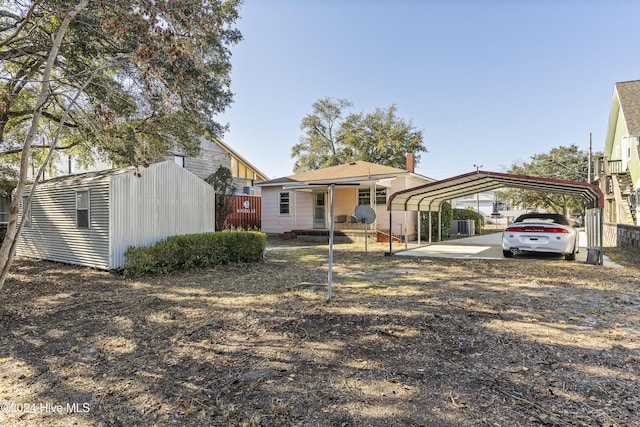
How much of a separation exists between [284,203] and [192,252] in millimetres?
11752

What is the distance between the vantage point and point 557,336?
388 centimetres

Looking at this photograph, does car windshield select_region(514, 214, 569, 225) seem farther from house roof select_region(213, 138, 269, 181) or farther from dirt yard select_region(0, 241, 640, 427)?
house roof select_region(213, 138, 269, 181)

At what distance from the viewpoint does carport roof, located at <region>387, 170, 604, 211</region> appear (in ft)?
31.2

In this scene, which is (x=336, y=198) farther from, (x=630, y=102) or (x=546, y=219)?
(x=630, y=102)

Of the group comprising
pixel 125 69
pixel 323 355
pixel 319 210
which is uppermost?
pixel 125 69

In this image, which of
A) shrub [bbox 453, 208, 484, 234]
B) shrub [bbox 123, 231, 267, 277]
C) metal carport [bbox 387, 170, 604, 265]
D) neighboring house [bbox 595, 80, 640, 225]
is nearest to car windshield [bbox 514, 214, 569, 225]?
metal carport [bbox 387, 170, 604, 265]

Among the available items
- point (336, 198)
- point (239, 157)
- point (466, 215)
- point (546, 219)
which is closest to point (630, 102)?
point (466, 215)

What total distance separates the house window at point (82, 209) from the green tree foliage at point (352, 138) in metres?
27.0

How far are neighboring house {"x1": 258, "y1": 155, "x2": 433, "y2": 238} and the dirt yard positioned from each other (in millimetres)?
10425

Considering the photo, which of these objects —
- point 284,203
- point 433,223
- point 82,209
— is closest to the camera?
point 82,209

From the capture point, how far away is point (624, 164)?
1822 cm

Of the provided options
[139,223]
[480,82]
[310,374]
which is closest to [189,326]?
[310,374]

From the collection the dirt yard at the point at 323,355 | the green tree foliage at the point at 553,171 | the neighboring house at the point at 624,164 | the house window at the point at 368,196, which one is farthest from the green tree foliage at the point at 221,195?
the green tree foliage at the point at 553,171

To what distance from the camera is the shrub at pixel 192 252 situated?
799cm
